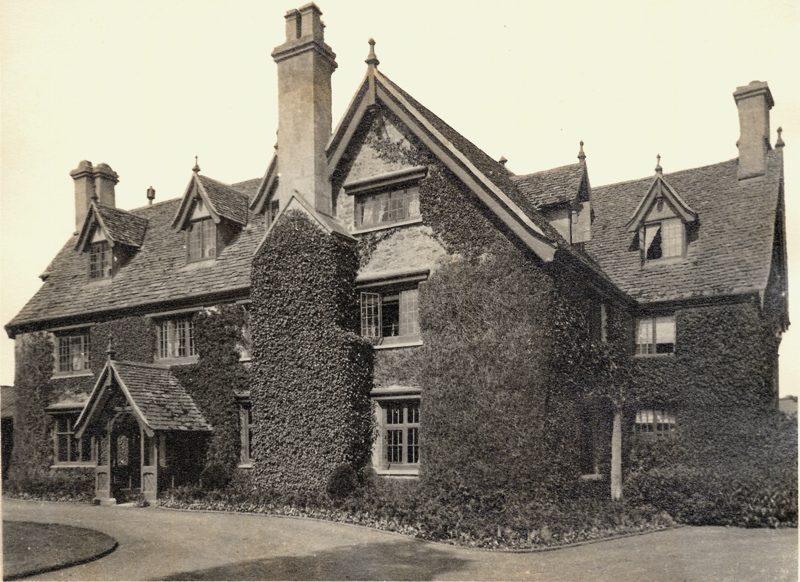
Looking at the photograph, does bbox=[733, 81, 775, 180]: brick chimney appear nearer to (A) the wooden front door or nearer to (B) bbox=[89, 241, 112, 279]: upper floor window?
(A) the wooden front door

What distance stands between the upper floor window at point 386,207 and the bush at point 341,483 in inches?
246

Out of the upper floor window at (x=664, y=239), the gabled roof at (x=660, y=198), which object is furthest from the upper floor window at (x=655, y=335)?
the gabled roof at (x=660, y=198)

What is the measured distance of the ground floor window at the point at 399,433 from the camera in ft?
63.2

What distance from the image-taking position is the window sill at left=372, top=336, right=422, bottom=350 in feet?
63.2

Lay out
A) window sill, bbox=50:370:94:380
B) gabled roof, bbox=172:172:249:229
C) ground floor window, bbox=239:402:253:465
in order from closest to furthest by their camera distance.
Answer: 1. ground floor window, bbox=239:402:253:465
2. gabled roof, bbox=172:172:249:229
3. window sill, bbox=50:370:94:380

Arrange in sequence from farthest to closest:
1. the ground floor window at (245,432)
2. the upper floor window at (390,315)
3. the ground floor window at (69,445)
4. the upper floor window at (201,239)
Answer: the ground floor window at (69,445) < the upper floor window at (201,239) < the ground floor window at (245,432) < the upper floor window at (390,315)

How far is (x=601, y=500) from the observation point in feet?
63.4

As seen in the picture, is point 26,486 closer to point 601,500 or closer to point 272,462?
point 272,462

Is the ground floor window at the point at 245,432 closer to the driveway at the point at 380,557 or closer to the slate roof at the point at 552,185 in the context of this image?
the driveway at the point at 380,557

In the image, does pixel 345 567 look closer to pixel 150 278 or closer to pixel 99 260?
pixel 150 278

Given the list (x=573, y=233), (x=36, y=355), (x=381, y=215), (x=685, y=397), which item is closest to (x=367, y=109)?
(x=381, y=215)

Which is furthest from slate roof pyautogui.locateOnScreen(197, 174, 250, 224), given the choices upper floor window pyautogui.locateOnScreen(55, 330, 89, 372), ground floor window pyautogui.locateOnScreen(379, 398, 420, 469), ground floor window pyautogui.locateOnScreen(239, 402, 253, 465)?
ground floor window pyautogui.locateOnScreen(379, 398, 420, 469)

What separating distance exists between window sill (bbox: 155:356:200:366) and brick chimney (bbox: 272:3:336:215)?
19.2 ft

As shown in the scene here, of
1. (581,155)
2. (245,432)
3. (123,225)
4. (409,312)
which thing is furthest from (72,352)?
(581,155)
